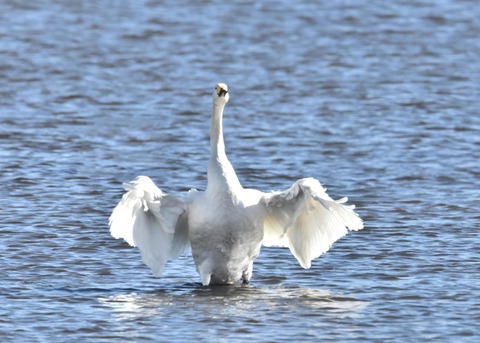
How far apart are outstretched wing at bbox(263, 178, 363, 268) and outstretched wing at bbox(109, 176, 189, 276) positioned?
0.78 metres

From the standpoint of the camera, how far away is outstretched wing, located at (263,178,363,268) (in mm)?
11078

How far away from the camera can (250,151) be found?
56.0 feet

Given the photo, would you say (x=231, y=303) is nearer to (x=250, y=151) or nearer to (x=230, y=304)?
(x=230, y=304)

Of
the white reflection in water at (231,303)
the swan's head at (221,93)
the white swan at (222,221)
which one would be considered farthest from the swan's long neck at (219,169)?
the white reflection in water at (231,303)

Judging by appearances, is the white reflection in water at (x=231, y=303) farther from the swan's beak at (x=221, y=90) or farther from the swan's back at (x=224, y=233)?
the swan's beak at (x=221, y=90)

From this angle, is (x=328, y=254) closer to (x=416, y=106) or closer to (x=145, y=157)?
(x=145, y=157)

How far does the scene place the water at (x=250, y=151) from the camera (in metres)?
10.8

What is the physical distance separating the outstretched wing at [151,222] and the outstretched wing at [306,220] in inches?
30.7

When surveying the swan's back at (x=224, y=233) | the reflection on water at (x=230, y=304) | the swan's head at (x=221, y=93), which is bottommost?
the reflection on water at (x=230, y=304)

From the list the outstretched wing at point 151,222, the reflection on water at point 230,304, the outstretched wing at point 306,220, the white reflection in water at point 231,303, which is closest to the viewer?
the reflection on water at point 230,304

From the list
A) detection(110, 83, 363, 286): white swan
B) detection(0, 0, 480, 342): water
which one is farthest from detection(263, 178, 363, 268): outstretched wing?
detection(0, 0, 480, 342): water

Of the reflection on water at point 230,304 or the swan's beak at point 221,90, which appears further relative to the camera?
the swan's beak at point 221,90

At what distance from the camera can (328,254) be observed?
12.7 meters

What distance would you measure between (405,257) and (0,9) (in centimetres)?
1747
